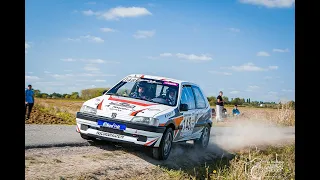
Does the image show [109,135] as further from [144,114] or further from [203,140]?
[203,140]

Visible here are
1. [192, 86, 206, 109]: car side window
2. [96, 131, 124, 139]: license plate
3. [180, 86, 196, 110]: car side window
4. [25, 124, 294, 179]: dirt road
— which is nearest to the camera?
[25, 124, 294, 179]: dirt road

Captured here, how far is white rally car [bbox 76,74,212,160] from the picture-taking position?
300 inches

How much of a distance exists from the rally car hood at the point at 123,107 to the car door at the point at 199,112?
163 centimetres

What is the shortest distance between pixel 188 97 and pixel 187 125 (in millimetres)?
660

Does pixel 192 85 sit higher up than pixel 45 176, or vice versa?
pixel 192 85

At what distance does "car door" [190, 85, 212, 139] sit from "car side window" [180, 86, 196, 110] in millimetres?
220

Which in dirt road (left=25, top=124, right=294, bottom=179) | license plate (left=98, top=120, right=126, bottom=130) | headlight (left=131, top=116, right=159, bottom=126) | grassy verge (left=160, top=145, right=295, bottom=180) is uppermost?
headlight (left=131, top=116, right=159, bottom=126)

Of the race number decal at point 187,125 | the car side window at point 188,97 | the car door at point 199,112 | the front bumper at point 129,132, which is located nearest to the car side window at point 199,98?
the car door at point 199,112

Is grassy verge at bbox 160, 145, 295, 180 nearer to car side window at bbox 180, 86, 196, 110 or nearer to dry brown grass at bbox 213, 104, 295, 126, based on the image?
car side window at bbox 180, 86, 196, 110

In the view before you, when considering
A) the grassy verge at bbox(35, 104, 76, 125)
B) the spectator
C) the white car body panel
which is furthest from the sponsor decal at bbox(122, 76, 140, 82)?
the spectator
